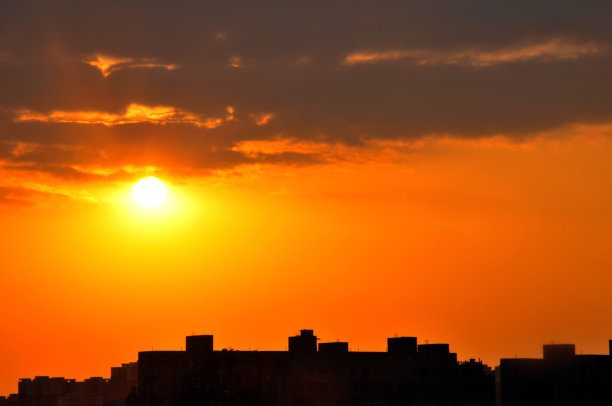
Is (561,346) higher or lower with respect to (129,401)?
higher

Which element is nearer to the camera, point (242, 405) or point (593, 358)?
point (242, 405)

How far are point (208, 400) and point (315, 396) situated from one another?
78321mm

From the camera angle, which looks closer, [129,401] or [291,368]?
[129,401]

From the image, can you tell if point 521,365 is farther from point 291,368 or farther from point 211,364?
point 211,364

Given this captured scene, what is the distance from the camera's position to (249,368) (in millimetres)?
199000

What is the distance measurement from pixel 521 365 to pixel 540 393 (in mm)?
6214

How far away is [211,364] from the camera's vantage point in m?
125

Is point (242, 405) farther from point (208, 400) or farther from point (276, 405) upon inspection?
point (276, 405)

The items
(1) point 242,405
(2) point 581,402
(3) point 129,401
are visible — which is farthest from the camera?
(2) point 581,402

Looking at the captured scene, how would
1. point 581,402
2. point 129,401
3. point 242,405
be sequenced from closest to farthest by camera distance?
point 242,405
point 129,401
point 581,402

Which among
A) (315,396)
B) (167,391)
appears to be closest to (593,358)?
(315,396)

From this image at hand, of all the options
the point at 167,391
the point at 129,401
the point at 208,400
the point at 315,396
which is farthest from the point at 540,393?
the point at 208,400

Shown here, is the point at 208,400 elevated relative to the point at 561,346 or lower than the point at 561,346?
lower

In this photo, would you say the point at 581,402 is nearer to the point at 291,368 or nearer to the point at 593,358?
the point at 593,358
